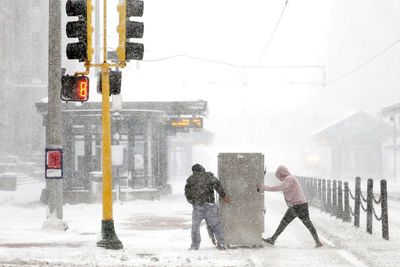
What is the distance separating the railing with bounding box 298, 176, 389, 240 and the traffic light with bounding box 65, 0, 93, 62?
625cm

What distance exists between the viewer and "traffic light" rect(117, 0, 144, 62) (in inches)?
442

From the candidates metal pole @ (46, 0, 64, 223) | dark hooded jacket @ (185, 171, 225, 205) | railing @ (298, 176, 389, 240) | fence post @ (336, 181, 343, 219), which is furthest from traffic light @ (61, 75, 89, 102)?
fence post @ (336, 181, 343, 219)

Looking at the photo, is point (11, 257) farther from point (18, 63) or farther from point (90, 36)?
point (18, 63)

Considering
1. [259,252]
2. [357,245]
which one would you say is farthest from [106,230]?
[357,245]

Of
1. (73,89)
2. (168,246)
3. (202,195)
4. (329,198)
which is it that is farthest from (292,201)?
(329,198)

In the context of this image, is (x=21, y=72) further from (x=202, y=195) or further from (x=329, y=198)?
(x=202, y=195)

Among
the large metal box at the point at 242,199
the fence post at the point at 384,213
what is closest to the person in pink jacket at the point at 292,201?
the large metal box at the point at 242,199

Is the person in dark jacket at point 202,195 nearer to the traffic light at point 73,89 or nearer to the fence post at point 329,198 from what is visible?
the traffic light at point 73,89

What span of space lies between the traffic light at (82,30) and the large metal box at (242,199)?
115 inches

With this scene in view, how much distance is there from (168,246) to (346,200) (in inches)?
260

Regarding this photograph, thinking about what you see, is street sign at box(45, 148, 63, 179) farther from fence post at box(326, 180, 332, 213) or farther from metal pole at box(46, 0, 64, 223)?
fence post at box(326, 180, 332, 213)

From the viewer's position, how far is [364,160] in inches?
2506

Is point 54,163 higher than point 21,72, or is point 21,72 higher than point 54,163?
point 21,72

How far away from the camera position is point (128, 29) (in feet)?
37.0
